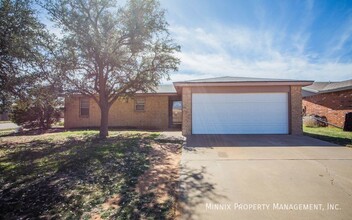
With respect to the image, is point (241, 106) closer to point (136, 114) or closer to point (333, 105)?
point (136, 114)

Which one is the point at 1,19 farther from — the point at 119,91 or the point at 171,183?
the point at 171,183

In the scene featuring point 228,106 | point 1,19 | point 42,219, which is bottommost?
point 42,219

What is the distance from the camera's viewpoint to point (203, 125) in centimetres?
1261

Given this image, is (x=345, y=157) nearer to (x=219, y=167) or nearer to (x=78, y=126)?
(x=219, y=167)

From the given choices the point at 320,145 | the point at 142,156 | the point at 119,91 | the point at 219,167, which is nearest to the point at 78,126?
the point at 119,91

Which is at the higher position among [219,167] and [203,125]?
[203,125]

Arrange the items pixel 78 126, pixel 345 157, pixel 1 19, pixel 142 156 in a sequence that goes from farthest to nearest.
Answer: pixel 78 126
pixel 1 19
pixel 142 156
pixel 345 157

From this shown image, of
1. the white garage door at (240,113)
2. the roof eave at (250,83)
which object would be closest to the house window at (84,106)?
the roof eave at (250,83)

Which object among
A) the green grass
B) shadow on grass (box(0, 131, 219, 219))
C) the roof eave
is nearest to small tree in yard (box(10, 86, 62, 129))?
shadow on grass (box(0, 131, 219, 219))

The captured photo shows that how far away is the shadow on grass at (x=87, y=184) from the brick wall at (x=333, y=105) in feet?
48.7

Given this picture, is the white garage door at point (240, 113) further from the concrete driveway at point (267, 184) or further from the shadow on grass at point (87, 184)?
the shadow on grass at point (87, 184)

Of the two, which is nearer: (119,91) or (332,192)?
(332,192)

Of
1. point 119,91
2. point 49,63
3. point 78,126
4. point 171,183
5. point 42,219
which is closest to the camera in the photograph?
point 42,219

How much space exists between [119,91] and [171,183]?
8337mm
